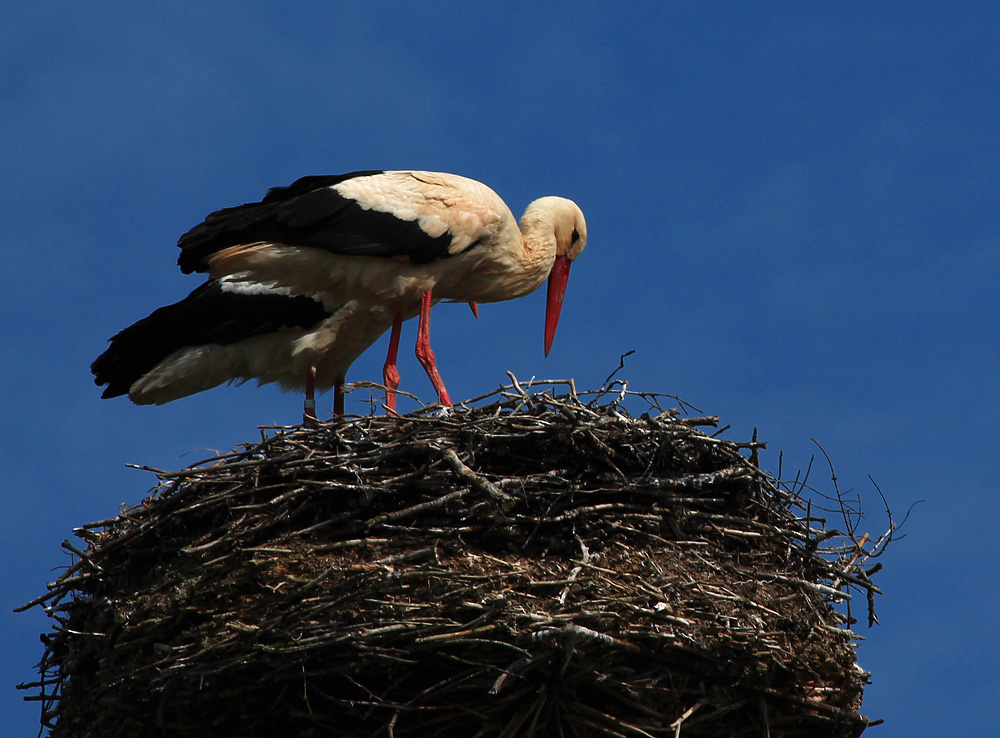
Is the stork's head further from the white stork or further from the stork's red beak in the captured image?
the white stork

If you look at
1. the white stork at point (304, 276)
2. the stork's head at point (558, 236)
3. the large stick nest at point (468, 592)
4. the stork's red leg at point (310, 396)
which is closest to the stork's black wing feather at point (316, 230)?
the white stork at point (304, 276)

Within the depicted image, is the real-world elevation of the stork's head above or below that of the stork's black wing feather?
above

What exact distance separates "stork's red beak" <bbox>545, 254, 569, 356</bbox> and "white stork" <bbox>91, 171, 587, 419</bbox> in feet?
3.33

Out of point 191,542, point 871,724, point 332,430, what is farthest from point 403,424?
point 871,724

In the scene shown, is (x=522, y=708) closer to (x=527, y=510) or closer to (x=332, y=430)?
(x=527, y=510)

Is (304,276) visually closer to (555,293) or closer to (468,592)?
(555,293)

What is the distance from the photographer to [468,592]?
427cm

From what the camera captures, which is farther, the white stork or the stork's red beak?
the stork's red beak

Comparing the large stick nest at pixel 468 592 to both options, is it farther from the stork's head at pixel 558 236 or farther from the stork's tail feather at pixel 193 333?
the stork's head at pixel 558 236

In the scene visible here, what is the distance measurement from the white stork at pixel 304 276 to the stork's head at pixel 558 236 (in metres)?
0.66

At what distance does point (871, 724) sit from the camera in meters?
4.66

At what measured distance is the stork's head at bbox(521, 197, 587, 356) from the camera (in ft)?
24.2

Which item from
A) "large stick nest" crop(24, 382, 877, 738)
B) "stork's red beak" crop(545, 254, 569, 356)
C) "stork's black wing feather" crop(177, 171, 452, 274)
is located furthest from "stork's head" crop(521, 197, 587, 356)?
"large stick nest" crop(24, 382, 877, 738)

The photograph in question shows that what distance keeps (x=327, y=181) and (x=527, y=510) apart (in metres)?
2.49
